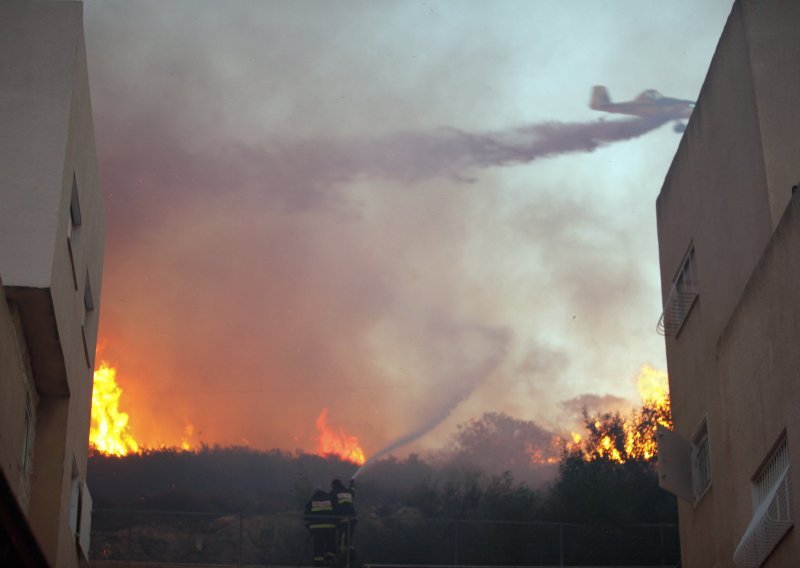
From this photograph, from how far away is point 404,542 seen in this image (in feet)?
112

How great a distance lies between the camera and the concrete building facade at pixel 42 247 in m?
13.1

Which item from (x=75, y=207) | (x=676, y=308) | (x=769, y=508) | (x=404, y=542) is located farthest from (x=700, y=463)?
(x=404, y=542)

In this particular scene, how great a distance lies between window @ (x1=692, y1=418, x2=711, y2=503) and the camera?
16297 mm

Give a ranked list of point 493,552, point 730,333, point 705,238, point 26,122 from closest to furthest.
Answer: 1. point 730,333
2. point 26,122
3. point 705,238
4. point 493,552

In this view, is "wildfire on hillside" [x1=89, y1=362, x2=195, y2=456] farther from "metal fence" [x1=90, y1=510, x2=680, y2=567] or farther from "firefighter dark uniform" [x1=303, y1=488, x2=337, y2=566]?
"firefighter dark uniform" [x1=303, y1=488, x2=337, y2=566]

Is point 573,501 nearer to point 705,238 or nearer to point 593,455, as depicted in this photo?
point 593,455

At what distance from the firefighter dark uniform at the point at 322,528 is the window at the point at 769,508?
1377 cm

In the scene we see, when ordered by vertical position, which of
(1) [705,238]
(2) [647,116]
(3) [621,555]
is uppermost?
(2) [647,116]

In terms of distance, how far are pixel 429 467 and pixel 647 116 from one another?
21171 mm

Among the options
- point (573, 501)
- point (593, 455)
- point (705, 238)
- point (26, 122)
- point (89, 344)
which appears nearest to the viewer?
point (26, 122)

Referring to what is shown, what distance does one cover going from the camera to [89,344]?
62.2 feet

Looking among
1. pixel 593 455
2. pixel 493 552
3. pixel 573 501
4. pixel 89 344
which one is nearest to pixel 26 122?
pixel 89 344

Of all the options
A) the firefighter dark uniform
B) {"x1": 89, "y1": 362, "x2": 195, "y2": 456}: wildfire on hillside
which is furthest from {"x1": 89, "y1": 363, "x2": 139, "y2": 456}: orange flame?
the firefighter dark uniform

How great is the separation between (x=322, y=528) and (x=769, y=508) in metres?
15.0
